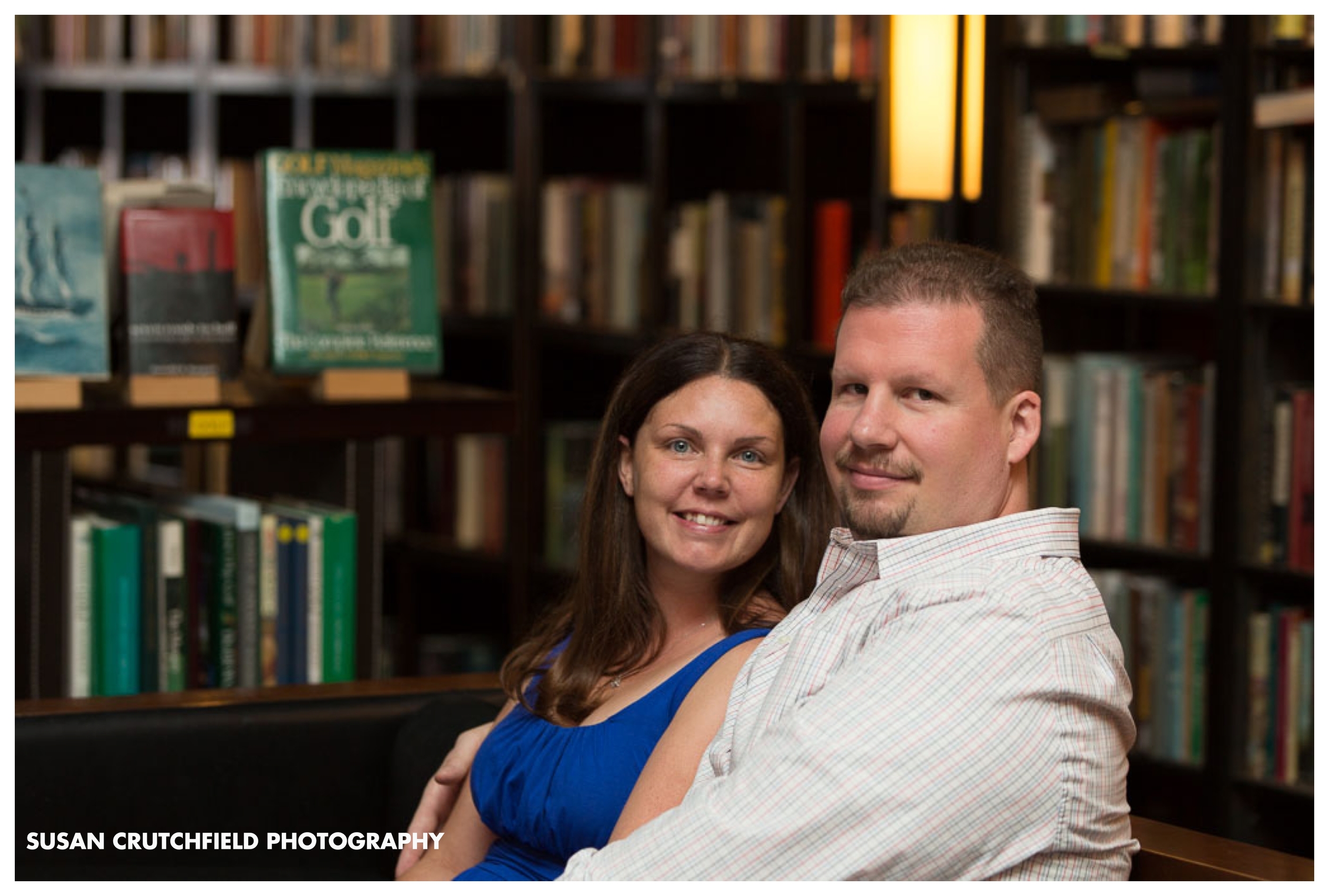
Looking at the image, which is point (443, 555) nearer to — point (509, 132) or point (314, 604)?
point (509, 132)

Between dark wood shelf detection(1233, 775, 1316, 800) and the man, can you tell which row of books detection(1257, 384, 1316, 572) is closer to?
dark wood shelf detection(1233, 775, 1316, 800)

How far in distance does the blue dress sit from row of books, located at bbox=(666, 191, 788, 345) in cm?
184

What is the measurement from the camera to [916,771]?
126cm

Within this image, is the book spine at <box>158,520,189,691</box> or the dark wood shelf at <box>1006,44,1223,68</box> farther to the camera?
the dark wood shelf at <box>1006,44,1223,68</box>

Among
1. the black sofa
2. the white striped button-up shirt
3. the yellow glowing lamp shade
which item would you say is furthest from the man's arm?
the yellow glowing lamp shade

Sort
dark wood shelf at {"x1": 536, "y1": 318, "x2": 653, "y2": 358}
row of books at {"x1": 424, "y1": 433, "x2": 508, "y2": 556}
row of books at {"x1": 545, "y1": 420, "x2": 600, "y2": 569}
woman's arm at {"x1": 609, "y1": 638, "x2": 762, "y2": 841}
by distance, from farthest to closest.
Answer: row of books at {"x1": 424, "y1": 433, "x2": 508, "y2": 556}
row of books at {"x1": 545, "y1": 420, "x2": 600, "y2": 569}
dark wood shelf at {"x1": 536, "y1": 318, "x2": 653, "y2": 358}
woman's arm at {"x1": 609, "y1": 638, "x2": 762, "y2": 841}

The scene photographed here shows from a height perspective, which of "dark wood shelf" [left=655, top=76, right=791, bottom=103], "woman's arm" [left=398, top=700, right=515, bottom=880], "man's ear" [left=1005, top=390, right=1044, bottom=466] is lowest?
"woman's arm" [left=398, top=700, right=515, bottom=880]

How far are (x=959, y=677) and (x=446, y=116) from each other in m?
3.43

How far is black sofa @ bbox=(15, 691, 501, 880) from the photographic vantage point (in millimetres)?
2199

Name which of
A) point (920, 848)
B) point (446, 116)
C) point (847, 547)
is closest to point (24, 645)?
point (847, 547)

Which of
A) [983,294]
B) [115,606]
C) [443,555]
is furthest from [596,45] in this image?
[983,294]

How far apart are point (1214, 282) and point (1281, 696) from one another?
2.34ft

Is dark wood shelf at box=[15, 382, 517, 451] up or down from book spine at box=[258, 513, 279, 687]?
up

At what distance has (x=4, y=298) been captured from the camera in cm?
227
